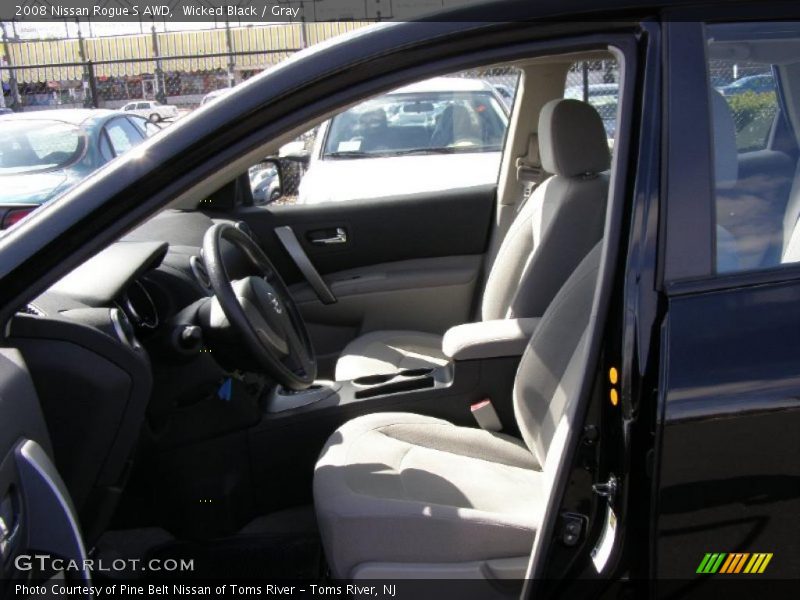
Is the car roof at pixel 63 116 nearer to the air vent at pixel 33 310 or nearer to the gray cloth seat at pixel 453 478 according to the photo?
the gray cloth seat at pixel 453 478

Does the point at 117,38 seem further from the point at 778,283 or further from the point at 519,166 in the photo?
the point at 778,283

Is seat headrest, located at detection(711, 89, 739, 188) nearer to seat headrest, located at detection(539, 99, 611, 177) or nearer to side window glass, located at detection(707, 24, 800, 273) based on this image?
side window glass, located at detection(707, 24, 800, 273)

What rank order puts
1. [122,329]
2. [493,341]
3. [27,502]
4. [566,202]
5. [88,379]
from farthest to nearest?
[566,202] → [493,341] → [122,329] → [88,379] → [27,502]

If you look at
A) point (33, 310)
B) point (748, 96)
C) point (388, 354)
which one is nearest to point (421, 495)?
point (33, 310)

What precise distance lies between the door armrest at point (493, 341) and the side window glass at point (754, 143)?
1.13 metres

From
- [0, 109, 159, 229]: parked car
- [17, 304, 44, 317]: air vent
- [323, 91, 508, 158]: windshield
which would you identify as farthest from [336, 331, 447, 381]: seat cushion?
[0, 109, 159, 229]: parked car

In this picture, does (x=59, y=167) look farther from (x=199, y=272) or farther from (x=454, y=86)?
(x=199, y=272)

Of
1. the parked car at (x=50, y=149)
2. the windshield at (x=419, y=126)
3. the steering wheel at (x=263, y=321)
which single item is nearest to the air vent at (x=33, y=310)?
the steering wheel at (x=263, y=321)

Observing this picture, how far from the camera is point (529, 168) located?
3.72 metres

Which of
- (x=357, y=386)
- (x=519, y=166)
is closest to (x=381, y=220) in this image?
(x=519, y=166)

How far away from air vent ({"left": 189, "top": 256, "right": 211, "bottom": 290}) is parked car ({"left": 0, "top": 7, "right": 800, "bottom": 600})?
0.56ft

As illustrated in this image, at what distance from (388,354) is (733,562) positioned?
2093mm

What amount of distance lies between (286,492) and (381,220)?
1.89 metres

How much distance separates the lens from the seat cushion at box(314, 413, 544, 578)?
64.7 inches
